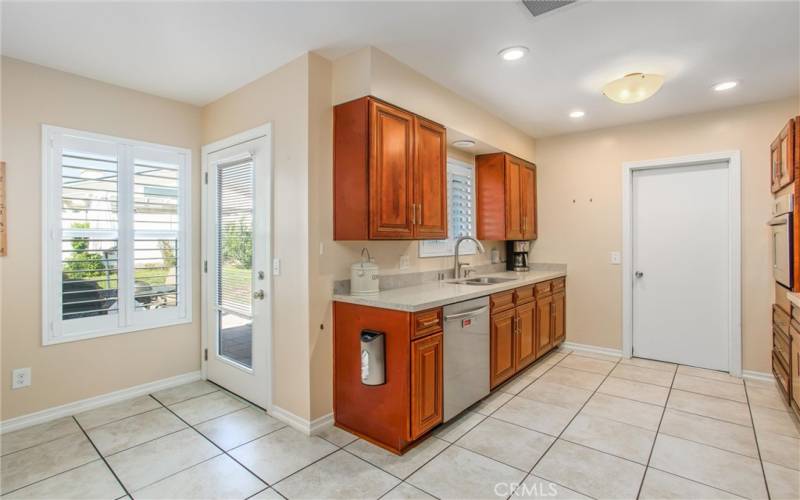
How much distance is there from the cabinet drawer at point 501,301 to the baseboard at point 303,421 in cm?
149

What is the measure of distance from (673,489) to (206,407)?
3.11m

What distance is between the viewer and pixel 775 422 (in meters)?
2.78

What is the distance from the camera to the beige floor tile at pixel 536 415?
8.96 ft

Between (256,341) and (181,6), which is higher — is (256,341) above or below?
below

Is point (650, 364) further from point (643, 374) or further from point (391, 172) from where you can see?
point (391, 172)

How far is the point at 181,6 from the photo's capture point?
84.5 inches

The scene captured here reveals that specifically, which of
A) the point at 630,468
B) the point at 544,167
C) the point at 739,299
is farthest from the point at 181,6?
the point at 739,299

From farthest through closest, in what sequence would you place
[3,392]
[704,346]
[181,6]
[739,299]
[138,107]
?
[704,346], [739,299], [138,107], [3,392], [181,6]

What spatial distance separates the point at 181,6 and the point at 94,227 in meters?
1.91

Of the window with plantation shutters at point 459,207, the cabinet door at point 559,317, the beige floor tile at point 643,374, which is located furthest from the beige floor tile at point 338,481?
the cabinet door at point 559,317

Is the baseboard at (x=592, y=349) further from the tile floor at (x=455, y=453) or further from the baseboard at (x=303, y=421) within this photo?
the baseboard at (x=303, y=421)

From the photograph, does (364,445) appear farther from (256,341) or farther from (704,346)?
(704,346)

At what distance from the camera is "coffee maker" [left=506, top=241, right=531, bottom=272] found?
4.82 m

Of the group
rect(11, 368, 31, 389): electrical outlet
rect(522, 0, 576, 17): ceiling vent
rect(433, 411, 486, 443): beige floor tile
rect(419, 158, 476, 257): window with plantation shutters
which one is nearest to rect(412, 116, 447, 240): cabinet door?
rect(419, 158, 476, 257): window with plantation shutters
